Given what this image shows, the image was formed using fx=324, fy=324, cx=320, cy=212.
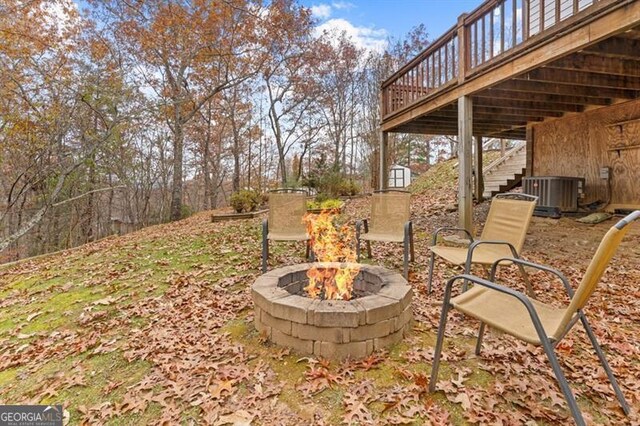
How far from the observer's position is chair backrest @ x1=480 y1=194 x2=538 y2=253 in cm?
310

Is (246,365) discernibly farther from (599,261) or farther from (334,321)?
(599,261)

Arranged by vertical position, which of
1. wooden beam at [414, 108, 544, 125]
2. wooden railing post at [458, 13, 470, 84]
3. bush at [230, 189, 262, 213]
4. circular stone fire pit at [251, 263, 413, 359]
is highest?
wooden railing post at [458, 13, 470, 84]

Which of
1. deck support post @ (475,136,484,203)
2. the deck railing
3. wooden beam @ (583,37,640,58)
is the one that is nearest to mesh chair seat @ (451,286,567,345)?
the deck railing

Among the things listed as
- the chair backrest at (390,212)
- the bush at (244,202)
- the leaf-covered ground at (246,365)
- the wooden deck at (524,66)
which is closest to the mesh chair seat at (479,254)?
the leaf-covered ground at (246,365)

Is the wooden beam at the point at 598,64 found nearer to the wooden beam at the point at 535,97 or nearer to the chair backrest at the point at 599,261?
the wooden beam at the point at 535,97

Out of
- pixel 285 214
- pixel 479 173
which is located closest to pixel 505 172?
pixel 479 173

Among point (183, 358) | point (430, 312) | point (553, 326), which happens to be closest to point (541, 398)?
point (553, 326)

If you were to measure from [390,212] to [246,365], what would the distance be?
2.88 meters

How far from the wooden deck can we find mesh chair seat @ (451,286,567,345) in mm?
2939

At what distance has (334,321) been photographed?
2.30m

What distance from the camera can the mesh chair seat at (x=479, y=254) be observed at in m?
3.05

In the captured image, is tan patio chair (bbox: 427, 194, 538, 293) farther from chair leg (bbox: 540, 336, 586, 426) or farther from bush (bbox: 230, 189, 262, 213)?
bush (bbox: 230, 189, 262, 213)

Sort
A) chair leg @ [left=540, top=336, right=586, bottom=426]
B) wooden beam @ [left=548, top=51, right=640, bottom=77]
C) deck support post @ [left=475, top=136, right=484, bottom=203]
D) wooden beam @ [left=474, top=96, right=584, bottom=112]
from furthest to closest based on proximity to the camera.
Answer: deck support post @ [left=475, top=136, right=484, bottom=203] → wooden beam @ [left=474, top=96, right=584, bottom=112] → wooden beam @ [left=548, top=51, right=640, bottom=77] → chair leg @ [left=540, top=336, right=586, bottom=426]

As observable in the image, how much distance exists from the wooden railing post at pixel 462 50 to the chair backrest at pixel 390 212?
2302 mm
